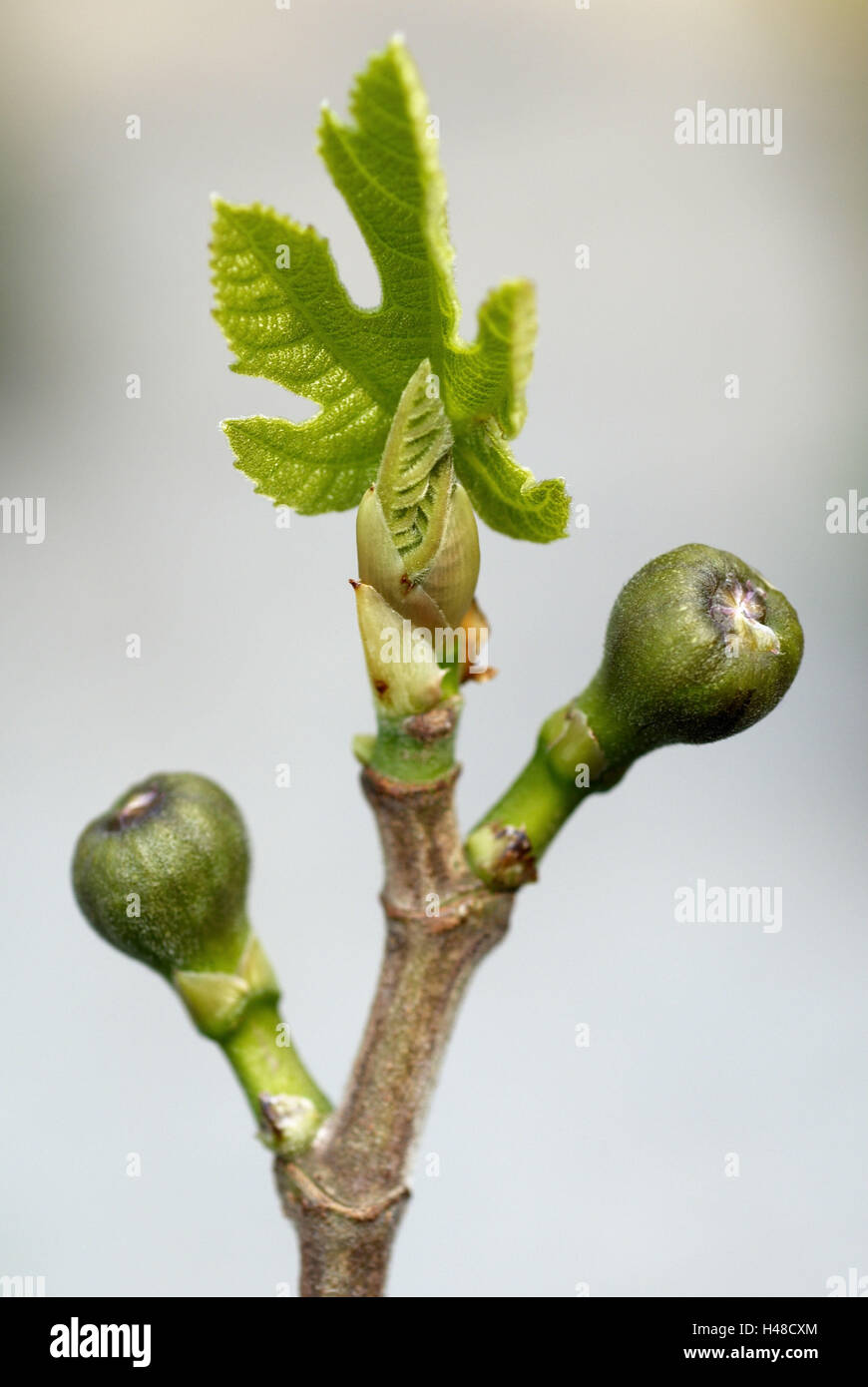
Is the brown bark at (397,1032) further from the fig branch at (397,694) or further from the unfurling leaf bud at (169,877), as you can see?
the unfurling leaf bud at (169,877)

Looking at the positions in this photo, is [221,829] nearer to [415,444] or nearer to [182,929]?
[182,929]

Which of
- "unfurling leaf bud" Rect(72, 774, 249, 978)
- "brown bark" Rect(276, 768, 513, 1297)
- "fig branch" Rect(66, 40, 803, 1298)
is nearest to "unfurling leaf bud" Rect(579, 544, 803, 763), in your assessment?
"fig branch" Rect(66, 40, 803, 1298)

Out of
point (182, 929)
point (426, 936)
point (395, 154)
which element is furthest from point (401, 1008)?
point (395, 154)

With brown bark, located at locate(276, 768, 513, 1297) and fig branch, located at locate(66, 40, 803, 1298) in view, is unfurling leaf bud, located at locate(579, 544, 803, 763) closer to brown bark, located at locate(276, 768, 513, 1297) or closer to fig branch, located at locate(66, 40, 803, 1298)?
fig branch, located at locate(66, 40, 803, 1298)

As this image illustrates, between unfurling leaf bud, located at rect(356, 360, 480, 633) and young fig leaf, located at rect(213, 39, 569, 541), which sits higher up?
young fig leaf, located at rect(213, 39, 569, 541)

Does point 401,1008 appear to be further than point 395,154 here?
Yes

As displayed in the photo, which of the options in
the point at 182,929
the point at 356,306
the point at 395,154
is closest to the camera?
the point at 395,154

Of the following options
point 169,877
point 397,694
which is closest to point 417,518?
point 397,694
